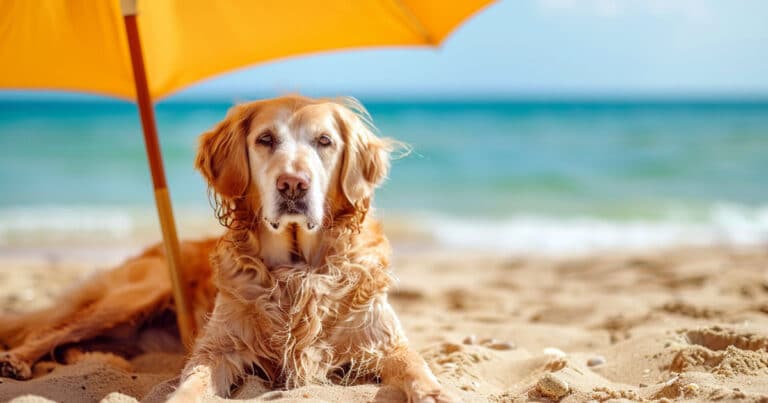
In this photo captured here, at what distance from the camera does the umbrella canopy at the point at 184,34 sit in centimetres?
347

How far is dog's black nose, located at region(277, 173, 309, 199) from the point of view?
8.97 feet

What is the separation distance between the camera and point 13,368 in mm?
3479

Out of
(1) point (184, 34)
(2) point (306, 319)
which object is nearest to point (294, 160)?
(2) point (306, 319)

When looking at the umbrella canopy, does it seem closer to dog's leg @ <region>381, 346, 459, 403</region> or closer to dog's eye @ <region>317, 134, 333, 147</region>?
dog's eye @ <region>317, 134, 333, 147</region>

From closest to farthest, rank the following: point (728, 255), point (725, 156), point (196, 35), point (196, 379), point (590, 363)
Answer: point (196, 379)
point (590, 363)
point (196, 35)
point (728, 255)
point (725, 156)

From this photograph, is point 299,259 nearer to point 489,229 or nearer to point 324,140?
point 324,140

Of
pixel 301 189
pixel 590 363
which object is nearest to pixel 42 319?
pixel 301 189

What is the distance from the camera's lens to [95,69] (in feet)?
12.6

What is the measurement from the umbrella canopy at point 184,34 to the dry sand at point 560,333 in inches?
59.1

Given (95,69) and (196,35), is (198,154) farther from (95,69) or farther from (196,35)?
(95,69)

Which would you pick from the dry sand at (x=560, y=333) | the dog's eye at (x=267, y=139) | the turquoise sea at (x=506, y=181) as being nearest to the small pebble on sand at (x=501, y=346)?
the dry sand at (x=560, y=333)

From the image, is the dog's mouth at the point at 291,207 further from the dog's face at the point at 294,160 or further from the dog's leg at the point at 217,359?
the dog's leg at the point at 217,359

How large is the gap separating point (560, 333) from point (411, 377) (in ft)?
5.45

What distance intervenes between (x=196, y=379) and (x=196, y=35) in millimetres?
1787
